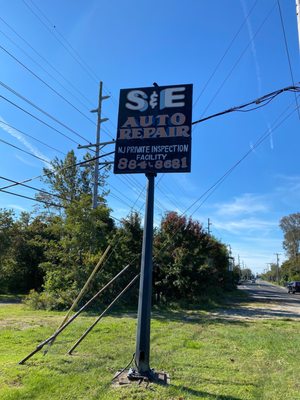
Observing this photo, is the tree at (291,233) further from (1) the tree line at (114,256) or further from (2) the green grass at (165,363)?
(2) the green grass at (165,363)

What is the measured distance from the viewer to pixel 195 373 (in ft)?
21.1

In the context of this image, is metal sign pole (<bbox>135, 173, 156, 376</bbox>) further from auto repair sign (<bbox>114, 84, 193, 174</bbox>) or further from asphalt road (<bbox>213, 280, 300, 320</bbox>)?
asphalt road (<bbox>213, 280, 300, 320</bbox>)

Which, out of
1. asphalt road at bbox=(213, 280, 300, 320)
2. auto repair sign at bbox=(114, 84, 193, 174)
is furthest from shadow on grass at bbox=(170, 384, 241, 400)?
asphalt road at bbox=(213, 280, 300, 320)

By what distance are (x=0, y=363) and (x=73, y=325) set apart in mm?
5425

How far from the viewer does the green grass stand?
5422mm

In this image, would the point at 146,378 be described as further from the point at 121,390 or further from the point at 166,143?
the point at 166,143

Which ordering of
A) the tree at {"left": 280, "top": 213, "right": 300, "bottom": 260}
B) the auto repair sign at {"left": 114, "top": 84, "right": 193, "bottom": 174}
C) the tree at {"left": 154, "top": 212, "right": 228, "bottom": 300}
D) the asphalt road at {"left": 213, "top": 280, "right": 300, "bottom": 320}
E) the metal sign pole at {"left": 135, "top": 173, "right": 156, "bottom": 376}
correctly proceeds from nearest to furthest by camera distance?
the metal sign pole at {"left": 135, "top": 173, "right": 156, "bottom": 376}, the auto repair sign at {"left": 114, "top": 84, "right": 193, "bottom": 174}, the asphalt road at {"left": 213, "top": 280, "right": 300, "bottom": 320}, the tree at {"left": 154, "top": 212, "right": 228, "bottom": 300}, the tree at {"left": 280, "top": 213, "right": 300, "bottom": 260}

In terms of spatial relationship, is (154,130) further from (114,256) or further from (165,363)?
(114,256)

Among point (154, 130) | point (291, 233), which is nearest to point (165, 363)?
point (154, 130)

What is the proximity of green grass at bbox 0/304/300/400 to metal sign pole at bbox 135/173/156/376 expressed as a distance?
55cm

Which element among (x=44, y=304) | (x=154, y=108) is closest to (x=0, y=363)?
(x=154, y=108)

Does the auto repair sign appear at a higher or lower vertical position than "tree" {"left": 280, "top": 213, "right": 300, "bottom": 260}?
lower

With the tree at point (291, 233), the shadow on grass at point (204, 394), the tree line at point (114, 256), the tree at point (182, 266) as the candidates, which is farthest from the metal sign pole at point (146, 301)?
the tree at point (291, 233)

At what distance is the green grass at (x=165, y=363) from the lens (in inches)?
213
